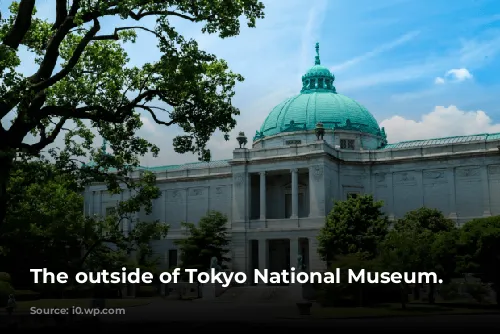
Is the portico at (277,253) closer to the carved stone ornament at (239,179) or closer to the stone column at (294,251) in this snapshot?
the stone column at (294,251)

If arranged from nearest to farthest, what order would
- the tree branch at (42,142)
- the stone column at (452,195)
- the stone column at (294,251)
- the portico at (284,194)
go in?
the tree branch at (42,142)
the stone column at (452,195)
the stone column at (294,251)
the portico at (284,194)

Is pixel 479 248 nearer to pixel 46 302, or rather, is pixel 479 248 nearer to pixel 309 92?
pixel 46 302

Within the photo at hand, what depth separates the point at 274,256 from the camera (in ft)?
209

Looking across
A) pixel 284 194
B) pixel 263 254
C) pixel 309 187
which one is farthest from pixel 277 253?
pixel 309 187

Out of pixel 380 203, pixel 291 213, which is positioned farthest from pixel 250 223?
pixel 380 203

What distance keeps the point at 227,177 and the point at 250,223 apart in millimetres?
6664

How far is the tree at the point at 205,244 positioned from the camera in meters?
55.6

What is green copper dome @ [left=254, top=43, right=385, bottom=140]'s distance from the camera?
219 feet

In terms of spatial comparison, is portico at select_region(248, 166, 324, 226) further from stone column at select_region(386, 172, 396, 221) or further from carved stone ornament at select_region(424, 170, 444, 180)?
carved stone ornament at select_region(424, 170, 444, 180)

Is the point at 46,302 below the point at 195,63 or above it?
below

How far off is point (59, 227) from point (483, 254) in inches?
1030

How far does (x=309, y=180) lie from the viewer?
58.2 metres

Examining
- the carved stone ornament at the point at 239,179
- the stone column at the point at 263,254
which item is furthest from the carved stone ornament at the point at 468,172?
the carved stone ornament at the point at 239,179

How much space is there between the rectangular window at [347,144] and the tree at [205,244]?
15.6m
